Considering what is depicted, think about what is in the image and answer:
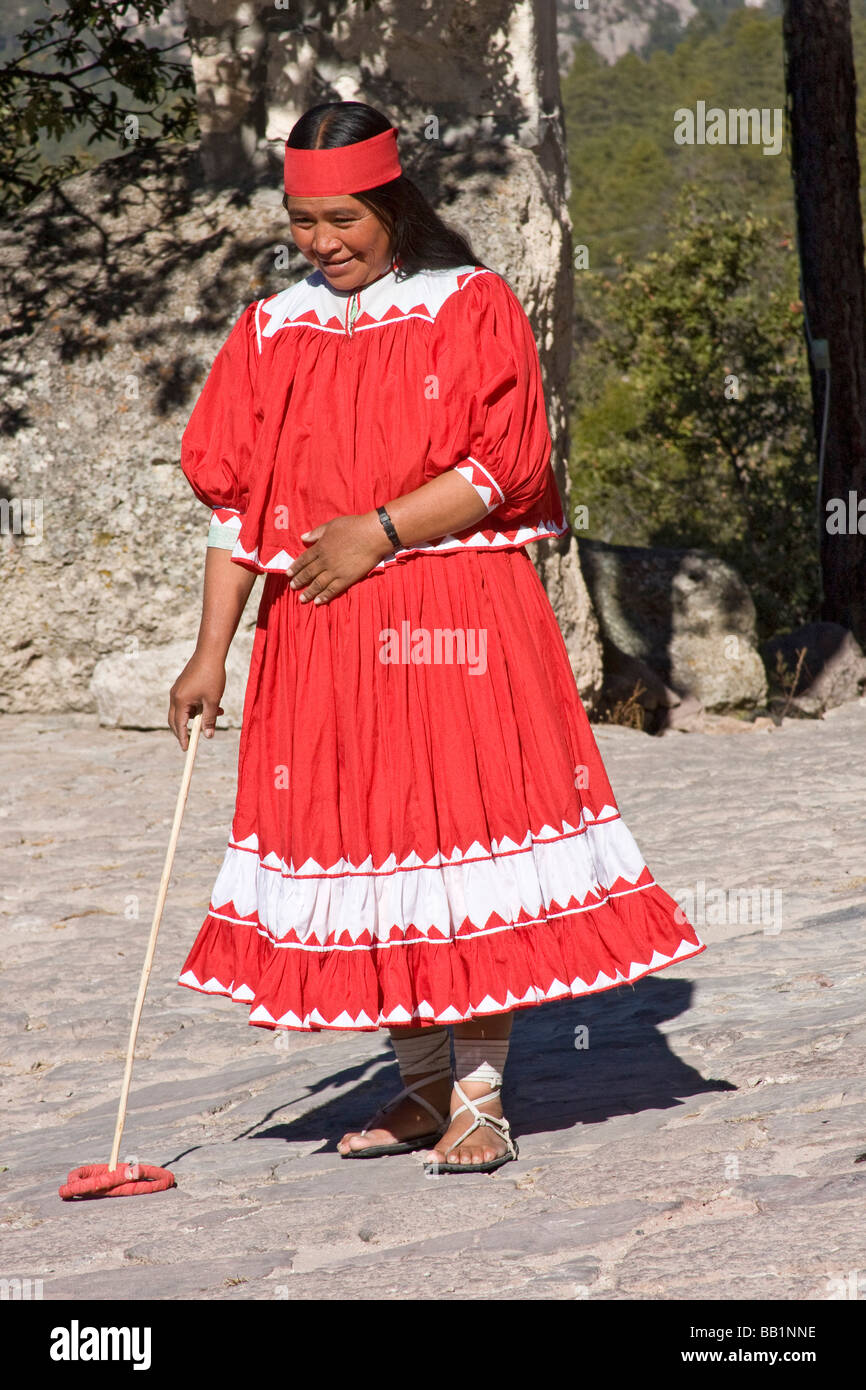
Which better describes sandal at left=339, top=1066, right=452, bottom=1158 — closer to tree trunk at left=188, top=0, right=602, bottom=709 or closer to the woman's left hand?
the woman's left hand

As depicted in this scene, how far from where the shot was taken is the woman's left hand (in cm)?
266

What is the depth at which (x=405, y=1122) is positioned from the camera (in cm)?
296

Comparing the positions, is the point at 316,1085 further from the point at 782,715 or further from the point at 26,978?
the point at 782,715

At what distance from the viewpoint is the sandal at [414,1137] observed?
291 cm

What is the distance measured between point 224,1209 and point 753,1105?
1037mm

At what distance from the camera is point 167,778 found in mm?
6891

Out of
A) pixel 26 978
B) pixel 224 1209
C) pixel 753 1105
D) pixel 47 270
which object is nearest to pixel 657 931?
pixel 753 1105

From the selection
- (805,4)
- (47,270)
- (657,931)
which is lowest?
(657,931)

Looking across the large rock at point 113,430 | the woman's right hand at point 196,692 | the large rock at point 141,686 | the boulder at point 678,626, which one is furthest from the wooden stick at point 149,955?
the boulder at point 678,626

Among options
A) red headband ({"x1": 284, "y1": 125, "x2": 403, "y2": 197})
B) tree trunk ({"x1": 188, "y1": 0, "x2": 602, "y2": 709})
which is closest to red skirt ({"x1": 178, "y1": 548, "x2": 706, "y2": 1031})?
red headband ({"x1": 284, "y1": 125, "x2": 403, "y2": 197})

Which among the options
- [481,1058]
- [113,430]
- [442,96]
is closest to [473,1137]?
[481,1058]

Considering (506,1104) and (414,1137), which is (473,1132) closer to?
(414,1137)

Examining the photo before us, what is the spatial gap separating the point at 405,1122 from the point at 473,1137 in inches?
9.4

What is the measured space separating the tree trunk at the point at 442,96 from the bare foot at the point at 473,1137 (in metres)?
5.35
